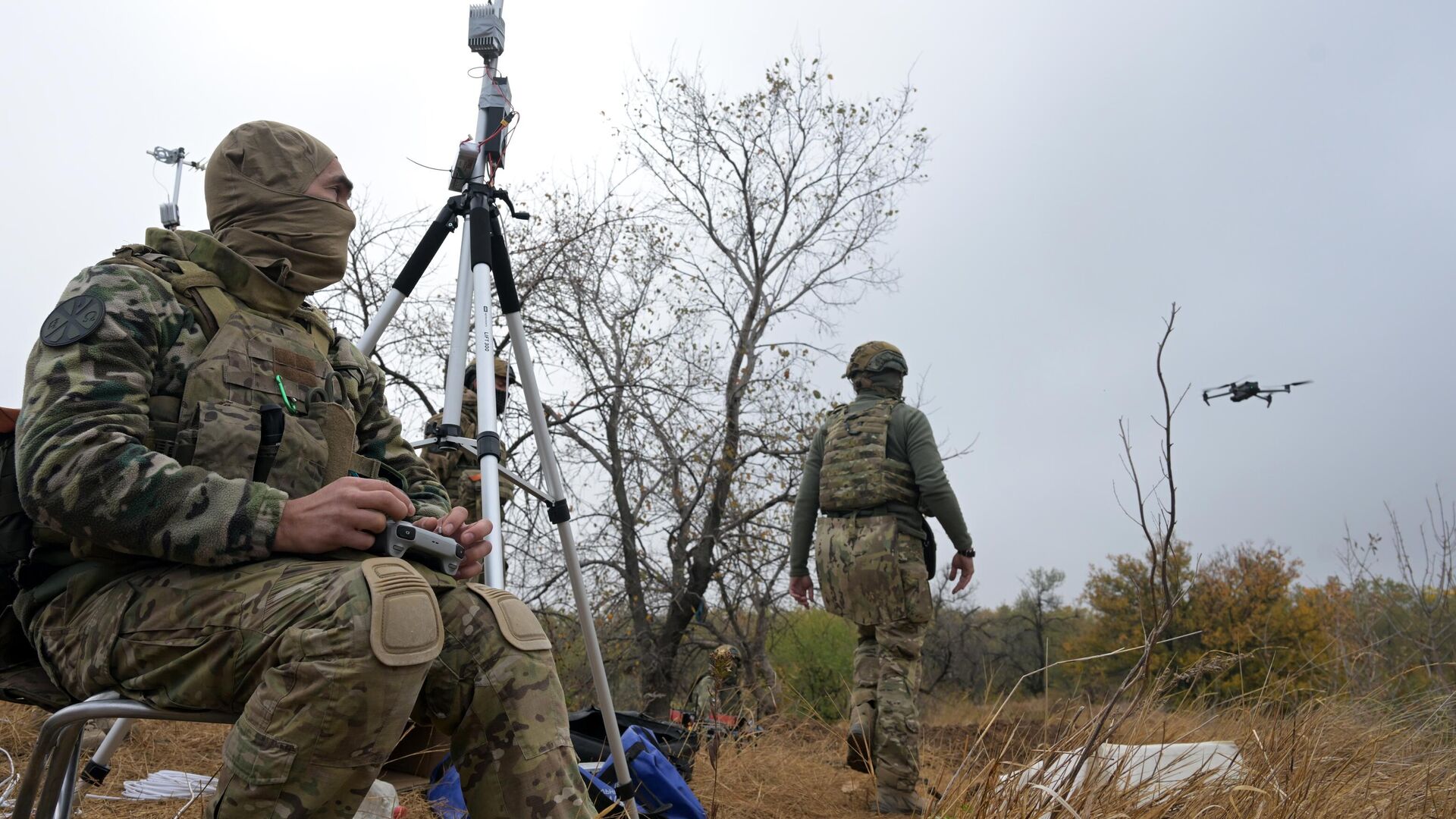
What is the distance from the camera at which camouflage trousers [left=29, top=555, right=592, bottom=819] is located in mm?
1256

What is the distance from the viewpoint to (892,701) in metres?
4.27

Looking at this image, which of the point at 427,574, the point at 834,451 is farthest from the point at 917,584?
the point at 427,574

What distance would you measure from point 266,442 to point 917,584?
133 inches

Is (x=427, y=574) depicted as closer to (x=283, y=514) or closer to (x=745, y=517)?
(x=283, y=514)

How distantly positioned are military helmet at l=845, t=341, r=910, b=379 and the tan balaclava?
3342 millimetres

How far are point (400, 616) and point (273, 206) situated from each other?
0.98 m

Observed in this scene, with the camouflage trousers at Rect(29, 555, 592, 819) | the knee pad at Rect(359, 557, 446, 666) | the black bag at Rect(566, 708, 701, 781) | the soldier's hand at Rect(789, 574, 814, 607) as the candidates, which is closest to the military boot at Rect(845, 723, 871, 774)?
the soldier's hand at Rect(789, 574, 814, 607)

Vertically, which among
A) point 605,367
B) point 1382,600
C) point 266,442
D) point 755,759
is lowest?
point 755,759

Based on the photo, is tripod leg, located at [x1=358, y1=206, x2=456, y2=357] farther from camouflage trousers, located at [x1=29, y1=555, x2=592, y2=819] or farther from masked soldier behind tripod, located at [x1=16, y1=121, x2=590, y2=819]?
camouflage trousers, located at [x1=29, y1=555, x2=592, y2=819]

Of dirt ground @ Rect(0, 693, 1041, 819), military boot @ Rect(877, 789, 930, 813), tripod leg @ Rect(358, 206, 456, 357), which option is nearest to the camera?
tripod leg @ Rect(358, 206, 456, 357)

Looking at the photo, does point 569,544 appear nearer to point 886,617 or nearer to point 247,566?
point 247,566

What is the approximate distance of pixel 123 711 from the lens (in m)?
1.31

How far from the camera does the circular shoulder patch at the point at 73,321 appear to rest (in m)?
1.45

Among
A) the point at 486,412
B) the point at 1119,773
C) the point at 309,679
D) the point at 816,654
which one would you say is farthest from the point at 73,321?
the point at 816,654
